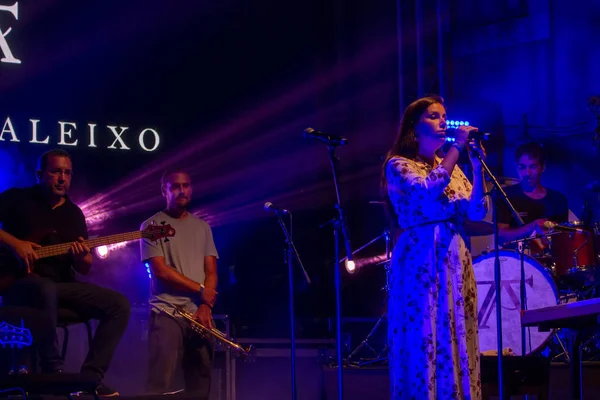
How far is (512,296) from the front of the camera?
21.7 feet

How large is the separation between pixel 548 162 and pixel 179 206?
22.3 ft

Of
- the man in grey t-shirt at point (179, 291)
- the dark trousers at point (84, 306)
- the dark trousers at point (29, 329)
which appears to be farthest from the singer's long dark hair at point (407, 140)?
the dark trousers at point (29, 329)

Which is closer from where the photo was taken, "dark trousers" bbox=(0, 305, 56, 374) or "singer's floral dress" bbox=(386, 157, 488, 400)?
"singer's floral dress" bbox=(386, 157, 488, 400)

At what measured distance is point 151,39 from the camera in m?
8.45

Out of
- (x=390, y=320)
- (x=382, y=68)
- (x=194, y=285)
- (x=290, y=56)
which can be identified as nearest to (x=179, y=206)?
(x=194, y=285)

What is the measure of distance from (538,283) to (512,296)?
262mm

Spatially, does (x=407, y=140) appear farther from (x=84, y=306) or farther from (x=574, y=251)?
(x=574, y=251)

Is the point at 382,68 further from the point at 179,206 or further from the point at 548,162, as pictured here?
the point at 179,206

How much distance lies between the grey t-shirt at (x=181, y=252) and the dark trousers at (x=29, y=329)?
88cm

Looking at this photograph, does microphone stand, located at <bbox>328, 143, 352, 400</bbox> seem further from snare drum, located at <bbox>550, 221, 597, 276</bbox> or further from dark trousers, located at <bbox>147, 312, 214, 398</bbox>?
snare drum, located at <bbox>550, 221, 597, 276</bbox>

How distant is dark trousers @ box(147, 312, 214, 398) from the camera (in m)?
5.26

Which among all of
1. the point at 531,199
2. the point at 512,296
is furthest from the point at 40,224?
the point at 512,296

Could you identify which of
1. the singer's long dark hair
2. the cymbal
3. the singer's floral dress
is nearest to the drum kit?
the cymbal

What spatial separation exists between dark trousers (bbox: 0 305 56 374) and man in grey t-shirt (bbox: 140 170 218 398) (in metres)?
0.82
